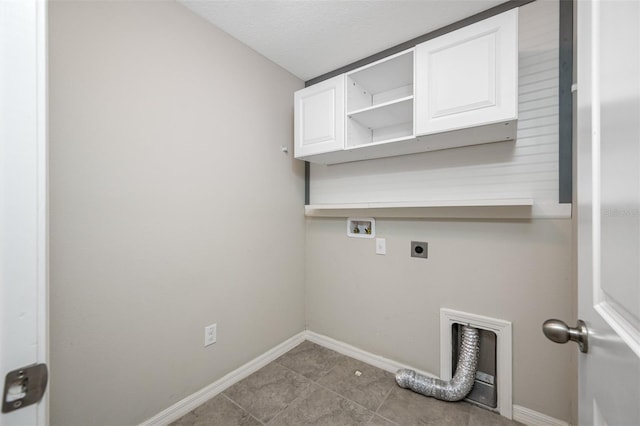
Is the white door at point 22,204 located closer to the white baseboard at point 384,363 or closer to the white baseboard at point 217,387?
the white baseboard at point 217,387

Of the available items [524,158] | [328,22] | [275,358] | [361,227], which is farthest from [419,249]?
[328,22]

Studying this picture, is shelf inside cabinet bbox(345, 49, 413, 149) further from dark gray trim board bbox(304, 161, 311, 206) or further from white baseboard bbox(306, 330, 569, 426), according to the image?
white baseboard bbox(306, 330, 569, 426)

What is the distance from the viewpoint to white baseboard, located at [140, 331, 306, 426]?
146 cm

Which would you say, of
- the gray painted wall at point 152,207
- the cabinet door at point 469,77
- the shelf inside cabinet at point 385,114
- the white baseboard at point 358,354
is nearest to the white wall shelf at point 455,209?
the cabinet door at point 469,77

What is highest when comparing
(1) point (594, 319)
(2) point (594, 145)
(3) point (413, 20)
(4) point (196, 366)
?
(3) point (413, 20)

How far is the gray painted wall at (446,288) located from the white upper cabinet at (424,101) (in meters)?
0.60

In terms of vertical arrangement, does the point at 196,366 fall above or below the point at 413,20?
below

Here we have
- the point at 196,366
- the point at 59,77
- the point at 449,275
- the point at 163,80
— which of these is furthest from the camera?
the point at 449,275

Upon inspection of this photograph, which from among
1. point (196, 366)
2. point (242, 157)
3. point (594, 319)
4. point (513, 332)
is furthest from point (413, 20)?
point (196, 366)

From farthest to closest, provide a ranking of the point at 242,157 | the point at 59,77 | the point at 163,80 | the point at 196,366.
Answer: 1. the point at 242,157
2. the point at 196,366
3. the point at 163,80
4. the point at 59,77

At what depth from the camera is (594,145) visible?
483 mm

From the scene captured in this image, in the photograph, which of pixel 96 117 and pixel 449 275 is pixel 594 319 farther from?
pixel 96 117

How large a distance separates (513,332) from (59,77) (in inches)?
106

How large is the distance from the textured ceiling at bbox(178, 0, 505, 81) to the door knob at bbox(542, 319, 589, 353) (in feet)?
5.85
